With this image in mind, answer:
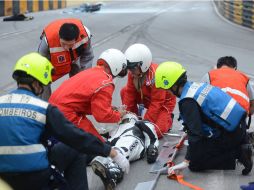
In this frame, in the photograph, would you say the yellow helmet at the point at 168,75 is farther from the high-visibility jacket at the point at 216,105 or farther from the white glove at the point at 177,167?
the white glove at the point at 177,167

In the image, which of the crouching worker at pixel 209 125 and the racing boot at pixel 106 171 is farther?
the crouching worker at pixel 209 125

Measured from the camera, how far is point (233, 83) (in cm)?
638

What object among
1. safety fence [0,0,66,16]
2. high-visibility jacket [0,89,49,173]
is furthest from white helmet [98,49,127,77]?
safety fence [0,0,66,16]

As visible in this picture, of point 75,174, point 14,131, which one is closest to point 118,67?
point 75,174

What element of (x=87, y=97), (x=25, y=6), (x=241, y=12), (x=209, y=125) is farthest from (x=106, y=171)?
(x=25, y=6)

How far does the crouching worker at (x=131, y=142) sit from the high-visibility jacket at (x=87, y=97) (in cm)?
33

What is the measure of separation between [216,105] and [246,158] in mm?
623

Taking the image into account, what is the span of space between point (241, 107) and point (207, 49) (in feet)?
36.8

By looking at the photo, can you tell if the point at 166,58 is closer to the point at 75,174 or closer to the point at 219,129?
the point at 219,129

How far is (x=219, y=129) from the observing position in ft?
19.5

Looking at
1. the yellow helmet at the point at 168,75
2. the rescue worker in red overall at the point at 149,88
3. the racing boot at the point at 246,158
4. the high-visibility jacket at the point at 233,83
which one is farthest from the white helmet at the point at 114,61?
the racing boot at the point at 246,158

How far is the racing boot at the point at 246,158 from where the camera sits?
585 centimetres

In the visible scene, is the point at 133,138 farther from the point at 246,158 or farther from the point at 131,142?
the point at 246,158

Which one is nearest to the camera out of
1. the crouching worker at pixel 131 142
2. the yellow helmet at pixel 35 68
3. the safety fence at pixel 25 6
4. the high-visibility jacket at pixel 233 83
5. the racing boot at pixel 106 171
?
the yellow helmet at pixel 35 68
